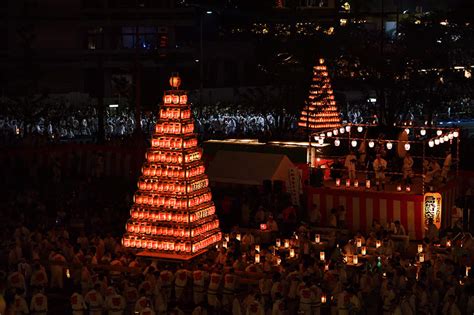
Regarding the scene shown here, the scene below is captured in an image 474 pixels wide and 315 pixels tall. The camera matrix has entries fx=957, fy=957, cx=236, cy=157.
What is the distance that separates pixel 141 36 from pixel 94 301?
2028 inches

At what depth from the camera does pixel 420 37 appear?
5538cm

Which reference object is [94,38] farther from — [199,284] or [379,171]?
[199,284]

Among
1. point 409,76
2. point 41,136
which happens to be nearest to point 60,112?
point 41,136

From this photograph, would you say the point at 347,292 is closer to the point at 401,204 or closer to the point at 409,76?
the point at 401,204

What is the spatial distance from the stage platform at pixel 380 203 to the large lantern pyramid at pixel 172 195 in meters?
6.61

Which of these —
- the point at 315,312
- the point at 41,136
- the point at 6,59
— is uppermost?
the point at 6,59

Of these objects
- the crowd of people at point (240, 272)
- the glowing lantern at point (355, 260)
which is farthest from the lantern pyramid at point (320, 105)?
the glowing lantern at point (355, 260)

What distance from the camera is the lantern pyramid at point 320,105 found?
40.1m

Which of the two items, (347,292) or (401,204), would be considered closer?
(347,292)

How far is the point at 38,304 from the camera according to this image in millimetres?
19734

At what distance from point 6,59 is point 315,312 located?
148 ft

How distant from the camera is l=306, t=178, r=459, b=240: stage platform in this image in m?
28.0

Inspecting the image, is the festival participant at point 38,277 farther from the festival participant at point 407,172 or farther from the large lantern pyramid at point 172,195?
the festival participant at point 407,172

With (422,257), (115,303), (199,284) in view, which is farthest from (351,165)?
(115,303)
